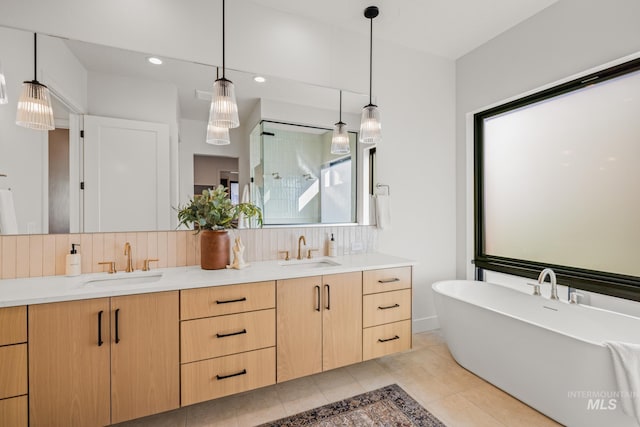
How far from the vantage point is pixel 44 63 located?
1703 millimetres

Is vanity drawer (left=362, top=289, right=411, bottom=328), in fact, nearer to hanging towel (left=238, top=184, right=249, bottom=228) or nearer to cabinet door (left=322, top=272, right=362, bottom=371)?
cabinet door (left=322, top=272, right=362, bottom=371)

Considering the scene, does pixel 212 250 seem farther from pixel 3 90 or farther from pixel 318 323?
pixel 3 90

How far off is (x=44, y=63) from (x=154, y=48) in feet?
1.97

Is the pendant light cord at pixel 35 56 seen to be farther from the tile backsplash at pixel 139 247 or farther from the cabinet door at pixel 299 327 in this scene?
the cabinet door at pixel 299 327

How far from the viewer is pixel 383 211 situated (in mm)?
2645

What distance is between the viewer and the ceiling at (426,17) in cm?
224

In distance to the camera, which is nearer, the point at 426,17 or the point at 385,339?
the point at 385,339

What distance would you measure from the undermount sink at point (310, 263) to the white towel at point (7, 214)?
1530 mm

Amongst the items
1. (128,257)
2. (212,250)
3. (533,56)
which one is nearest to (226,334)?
(212,250)

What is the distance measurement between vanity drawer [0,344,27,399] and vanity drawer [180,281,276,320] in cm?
64

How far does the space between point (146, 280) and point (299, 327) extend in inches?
38.3

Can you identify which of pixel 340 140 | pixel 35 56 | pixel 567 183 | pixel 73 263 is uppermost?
pixel 35 56

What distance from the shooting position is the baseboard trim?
2.92m

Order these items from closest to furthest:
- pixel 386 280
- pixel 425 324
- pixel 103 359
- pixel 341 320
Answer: pixel 103 359
pixel 341 320
pixel 386 280
pixel 425 324
